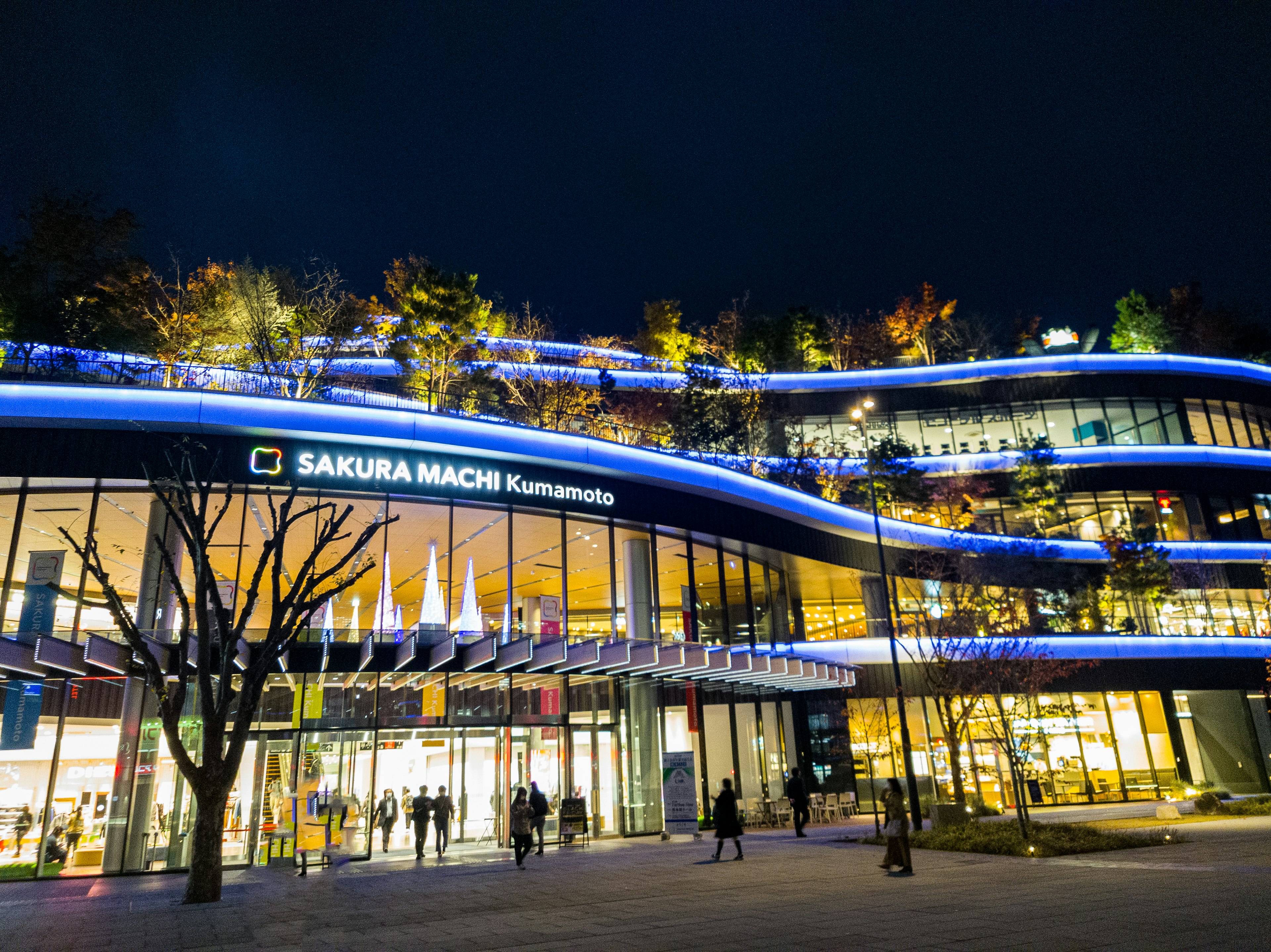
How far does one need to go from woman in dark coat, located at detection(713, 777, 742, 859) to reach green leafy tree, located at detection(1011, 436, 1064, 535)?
3072cm

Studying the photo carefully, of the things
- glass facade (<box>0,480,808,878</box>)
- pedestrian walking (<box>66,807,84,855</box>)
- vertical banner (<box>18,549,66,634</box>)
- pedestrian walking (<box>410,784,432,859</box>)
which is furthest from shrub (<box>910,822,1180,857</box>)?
vertical banner (<box>18,549,66,634</box>)

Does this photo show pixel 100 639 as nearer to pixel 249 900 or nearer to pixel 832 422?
pixel 249 900

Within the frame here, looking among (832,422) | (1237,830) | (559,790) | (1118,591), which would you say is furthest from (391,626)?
(1118,591)

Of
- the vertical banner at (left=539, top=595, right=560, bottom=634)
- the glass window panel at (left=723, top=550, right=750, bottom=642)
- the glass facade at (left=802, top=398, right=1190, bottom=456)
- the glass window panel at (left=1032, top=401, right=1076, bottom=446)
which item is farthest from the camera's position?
the glass window panel at (left=1032, top=401, right=1076, bottom=446)

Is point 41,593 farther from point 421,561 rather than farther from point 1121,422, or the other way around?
point 1121,422

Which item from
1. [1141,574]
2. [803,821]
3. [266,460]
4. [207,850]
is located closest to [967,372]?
[1141,574]

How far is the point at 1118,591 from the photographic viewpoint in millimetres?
38469

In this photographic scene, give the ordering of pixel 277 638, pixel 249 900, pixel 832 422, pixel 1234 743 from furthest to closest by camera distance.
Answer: pixel 832 422, pixel 1234 743, pixel 277 638, pixel 249 900

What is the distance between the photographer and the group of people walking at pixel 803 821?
42.8ft

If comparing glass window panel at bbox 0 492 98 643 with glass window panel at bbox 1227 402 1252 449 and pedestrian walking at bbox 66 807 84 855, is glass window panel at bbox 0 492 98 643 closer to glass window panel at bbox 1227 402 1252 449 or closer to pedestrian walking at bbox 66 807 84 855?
pedestrian walking at bbox 66 807 84 855

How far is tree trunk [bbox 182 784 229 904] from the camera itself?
12.0 meters

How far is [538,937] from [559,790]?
1253cm

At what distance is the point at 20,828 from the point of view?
16.4 metres

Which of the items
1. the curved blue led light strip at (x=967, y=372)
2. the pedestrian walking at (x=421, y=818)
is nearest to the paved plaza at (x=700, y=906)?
the pedestrian walking at (x=421, y=818)
